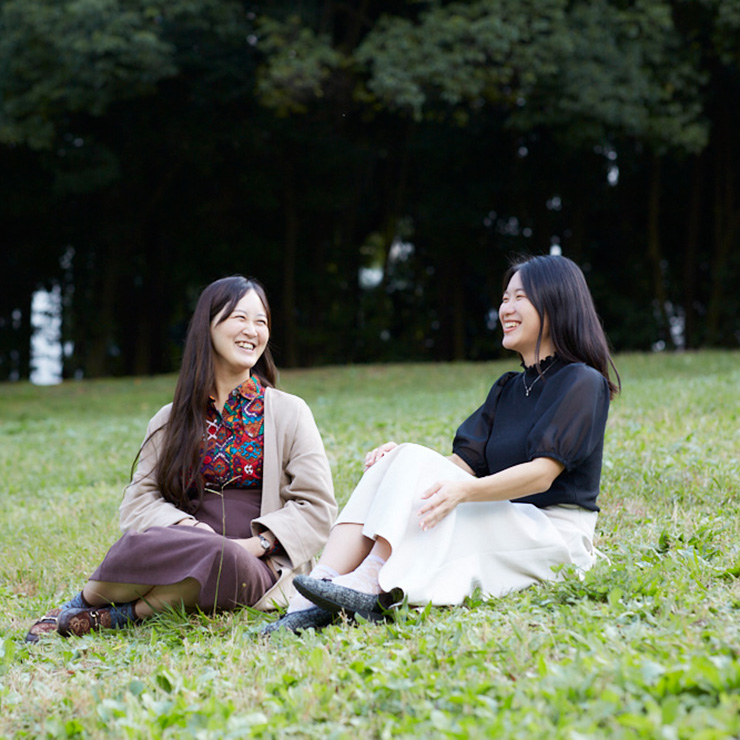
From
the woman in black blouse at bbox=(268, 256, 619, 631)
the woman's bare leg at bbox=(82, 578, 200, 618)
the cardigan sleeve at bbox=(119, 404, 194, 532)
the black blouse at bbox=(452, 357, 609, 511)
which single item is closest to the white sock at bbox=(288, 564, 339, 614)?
the woman in black blouse at bbox=(268, 256, 619, 631)

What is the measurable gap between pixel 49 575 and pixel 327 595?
100 inches

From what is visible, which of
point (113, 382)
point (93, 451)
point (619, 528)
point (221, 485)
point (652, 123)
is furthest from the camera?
point (113, 382)

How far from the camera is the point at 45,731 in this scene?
2871 mm

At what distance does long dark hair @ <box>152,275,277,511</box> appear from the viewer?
433 centimetres

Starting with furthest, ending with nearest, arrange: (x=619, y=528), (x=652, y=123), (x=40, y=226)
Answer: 1. (x=40, y=226)
2. (x=652, y=123)
3. (x=619, y=528)

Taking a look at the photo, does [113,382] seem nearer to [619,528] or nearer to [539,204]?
[539,204]

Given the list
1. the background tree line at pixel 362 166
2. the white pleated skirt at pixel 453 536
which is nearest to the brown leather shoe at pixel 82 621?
the white pleated skirt at pixel 453 536

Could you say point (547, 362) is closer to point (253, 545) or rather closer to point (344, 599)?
point (344, 599)

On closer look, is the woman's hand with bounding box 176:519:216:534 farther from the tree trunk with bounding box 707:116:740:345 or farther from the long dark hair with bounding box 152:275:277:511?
the tree trunk with bounding box 707:116:740:345

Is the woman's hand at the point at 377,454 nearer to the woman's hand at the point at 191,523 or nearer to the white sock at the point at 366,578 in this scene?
the white sock at the point at 366,578

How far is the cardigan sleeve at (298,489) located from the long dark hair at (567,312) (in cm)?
120

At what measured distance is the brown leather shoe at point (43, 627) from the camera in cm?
408

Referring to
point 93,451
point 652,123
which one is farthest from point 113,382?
point 652,123

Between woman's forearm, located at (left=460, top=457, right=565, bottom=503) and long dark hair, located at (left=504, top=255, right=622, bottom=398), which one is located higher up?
long dark hair, located at (left=504, top=255, right=622, bottom=398)
